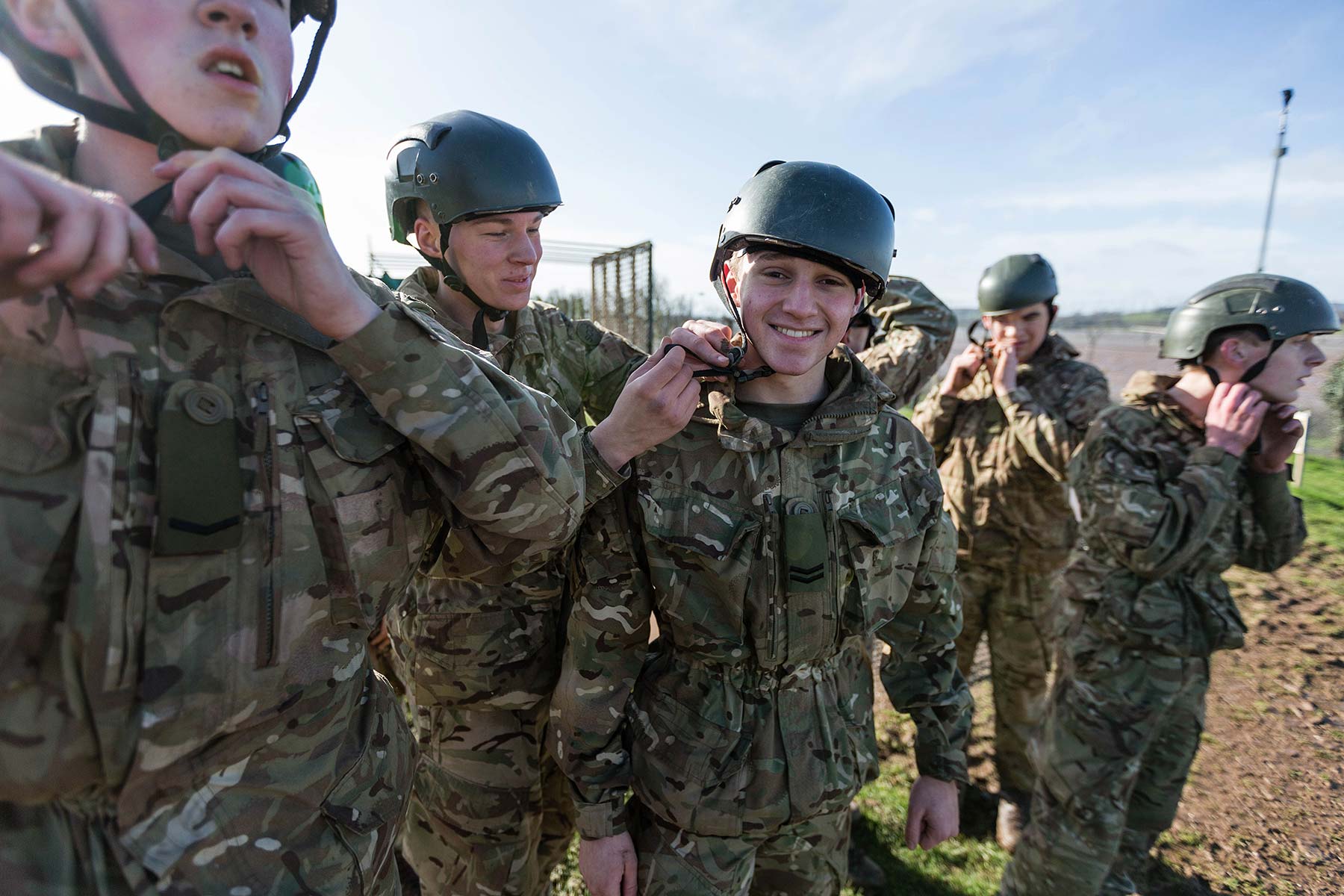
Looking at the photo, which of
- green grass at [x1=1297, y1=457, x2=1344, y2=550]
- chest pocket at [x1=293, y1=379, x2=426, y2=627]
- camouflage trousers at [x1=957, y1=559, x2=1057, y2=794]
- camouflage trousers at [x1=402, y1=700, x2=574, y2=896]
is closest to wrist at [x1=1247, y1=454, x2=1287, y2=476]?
camouflage trousers at [x1=957, y1=559, x2=1057, y2=794]

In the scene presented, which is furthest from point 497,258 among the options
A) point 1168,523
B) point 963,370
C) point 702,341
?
point 963,370

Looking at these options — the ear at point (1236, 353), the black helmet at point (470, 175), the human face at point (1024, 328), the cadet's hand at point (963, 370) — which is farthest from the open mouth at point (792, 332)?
the human face at point (1024, 328)

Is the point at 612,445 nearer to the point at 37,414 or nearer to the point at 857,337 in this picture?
the point at 37,414

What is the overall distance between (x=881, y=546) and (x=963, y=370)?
11.0 ft

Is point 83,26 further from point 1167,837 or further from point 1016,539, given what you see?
point 1167,837

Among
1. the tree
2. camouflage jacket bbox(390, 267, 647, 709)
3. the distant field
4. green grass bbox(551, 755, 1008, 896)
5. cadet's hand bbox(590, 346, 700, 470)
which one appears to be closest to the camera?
cadet's hand bbox(590, 346, 700, 470)

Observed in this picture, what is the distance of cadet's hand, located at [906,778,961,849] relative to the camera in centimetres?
233

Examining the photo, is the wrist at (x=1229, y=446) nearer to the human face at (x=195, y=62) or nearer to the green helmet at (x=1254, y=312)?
the green helmet at (x=1254, y=312)

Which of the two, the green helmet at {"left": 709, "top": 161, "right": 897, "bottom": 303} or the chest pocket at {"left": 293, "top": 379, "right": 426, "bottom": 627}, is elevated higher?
the green helmet at {"left": 709, "top": 161, "right": 897, "bottom": 303}

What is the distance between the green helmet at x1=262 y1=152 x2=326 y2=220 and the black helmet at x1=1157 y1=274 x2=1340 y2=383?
11.8ft

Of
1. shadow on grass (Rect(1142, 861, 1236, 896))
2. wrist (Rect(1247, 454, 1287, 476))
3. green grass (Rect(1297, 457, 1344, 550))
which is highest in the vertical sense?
wrist (Rect(1247, 454, 1287, 476))

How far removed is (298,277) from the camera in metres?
1.18

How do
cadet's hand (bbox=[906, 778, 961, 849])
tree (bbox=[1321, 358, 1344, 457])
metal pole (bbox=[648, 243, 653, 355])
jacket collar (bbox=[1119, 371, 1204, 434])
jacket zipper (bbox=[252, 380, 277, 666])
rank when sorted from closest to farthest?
jacket zipper (bbox=[252, 380, 277, 666]), cadet's hand (bbox=[906, 778, 961, 849]), jacket collar (bbox=[1119, 371, 1204, 434]), metal pole (bbox=[648, 243, 653, 355]), tree (bbox=[1321, 358, 1344, 457])

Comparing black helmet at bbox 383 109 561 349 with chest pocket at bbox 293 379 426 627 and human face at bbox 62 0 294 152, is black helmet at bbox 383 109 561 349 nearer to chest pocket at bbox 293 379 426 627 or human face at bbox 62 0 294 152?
chest pocket at bbox 293 379 426 627
